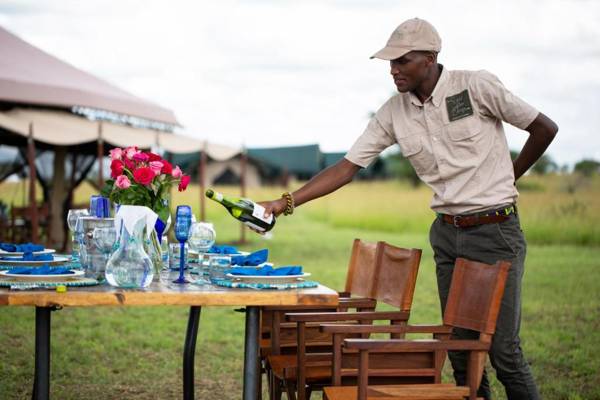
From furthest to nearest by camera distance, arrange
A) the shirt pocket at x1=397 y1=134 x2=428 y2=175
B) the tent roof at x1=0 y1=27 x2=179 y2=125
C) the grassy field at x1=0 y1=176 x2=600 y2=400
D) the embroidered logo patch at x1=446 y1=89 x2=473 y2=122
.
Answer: the tent roof at x1=0 y1=27 x2=179 y2=125
the grassy field at x1=0 y1=176 x2=600 y2=400
the shirt pocket at x1=397 y1=134 x2=428 y2=175
the embroidered logo patch at x1=446 y1=89 x2=473 y2=122

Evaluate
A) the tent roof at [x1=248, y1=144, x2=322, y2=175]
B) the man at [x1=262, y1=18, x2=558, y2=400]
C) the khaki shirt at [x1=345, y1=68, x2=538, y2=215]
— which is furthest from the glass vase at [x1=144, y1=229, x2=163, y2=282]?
the tent roof at [x1=248, y1=144, x2=322, y2=175]

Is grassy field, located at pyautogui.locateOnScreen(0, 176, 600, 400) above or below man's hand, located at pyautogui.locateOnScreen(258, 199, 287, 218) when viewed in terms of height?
below

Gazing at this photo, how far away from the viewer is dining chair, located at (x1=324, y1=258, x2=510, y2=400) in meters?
2.94

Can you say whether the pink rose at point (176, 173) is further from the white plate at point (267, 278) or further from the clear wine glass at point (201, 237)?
the white plate at point (267, 278)

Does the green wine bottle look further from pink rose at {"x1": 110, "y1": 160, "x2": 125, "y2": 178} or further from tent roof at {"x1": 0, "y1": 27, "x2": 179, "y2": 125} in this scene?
tent roof at {"x1": 0, "y1": 27, "x2": 179, "y2": 125}

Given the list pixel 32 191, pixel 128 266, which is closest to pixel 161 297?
pixel 128 266

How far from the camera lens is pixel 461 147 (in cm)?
365

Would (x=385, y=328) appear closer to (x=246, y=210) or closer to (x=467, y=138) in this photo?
(x=246, y=210)

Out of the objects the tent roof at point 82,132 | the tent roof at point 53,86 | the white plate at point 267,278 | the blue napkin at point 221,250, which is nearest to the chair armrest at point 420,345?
the white plate at point 267,278

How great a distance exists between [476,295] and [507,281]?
0.38 m

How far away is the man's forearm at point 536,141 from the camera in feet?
12.1

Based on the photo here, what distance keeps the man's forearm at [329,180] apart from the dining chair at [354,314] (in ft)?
1.10

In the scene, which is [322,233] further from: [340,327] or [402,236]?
[340,327]

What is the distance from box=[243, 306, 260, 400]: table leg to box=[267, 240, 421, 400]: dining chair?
46cm
